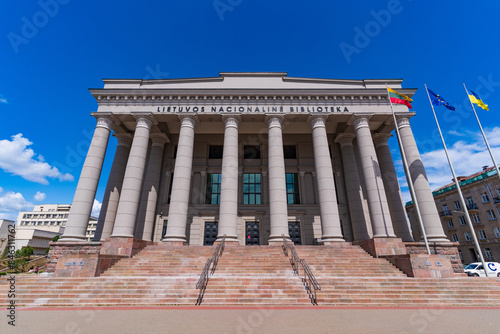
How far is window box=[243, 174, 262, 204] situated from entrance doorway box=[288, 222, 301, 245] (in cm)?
400

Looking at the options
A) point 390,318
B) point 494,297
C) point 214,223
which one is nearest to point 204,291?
point 390,318

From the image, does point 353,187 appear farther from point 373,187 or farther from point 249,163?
point 249,163

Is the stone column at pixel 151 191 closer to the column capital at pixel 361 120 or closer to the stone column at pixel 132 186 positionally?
the stone column at pixel 132 186

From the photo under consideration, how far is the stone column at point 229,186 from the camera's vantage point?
17.4 meters

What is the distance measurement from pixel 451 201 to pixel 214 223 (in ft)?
161

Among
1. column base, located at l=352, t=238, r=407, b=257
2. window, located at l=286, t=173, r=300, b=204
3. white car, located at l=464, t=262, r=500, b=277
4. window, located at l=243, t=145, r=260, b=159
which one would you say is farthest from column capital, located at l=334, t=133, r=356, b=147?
white car, located at l=464, t=262, r=500, b=277

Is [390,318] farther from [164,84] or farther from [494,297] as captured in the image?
[164,84]

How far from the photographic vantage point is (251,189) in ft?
82.9

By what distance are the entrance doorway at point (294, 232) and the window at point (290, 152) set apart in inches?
296

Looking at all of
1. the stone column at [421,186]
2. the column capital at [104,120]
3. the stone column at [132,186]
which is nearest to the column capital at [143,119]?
the stone column at [132,186]

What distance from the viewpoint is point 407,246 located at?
16.8m

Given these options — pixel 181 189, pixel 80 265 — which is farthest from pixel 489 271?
pixel 80 265

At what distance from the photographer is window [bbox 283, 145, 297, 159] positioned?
27078mm

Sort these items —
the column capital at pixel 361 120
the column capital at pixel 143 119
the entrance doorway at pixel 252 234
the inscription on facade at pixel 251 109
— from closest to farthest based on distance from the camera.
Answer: the column capital at pixel 143 119 → the column capital at pixel 361 120 → the inscription on facade at pixel 251 109 → the entrance doorway at pixel 252 234
